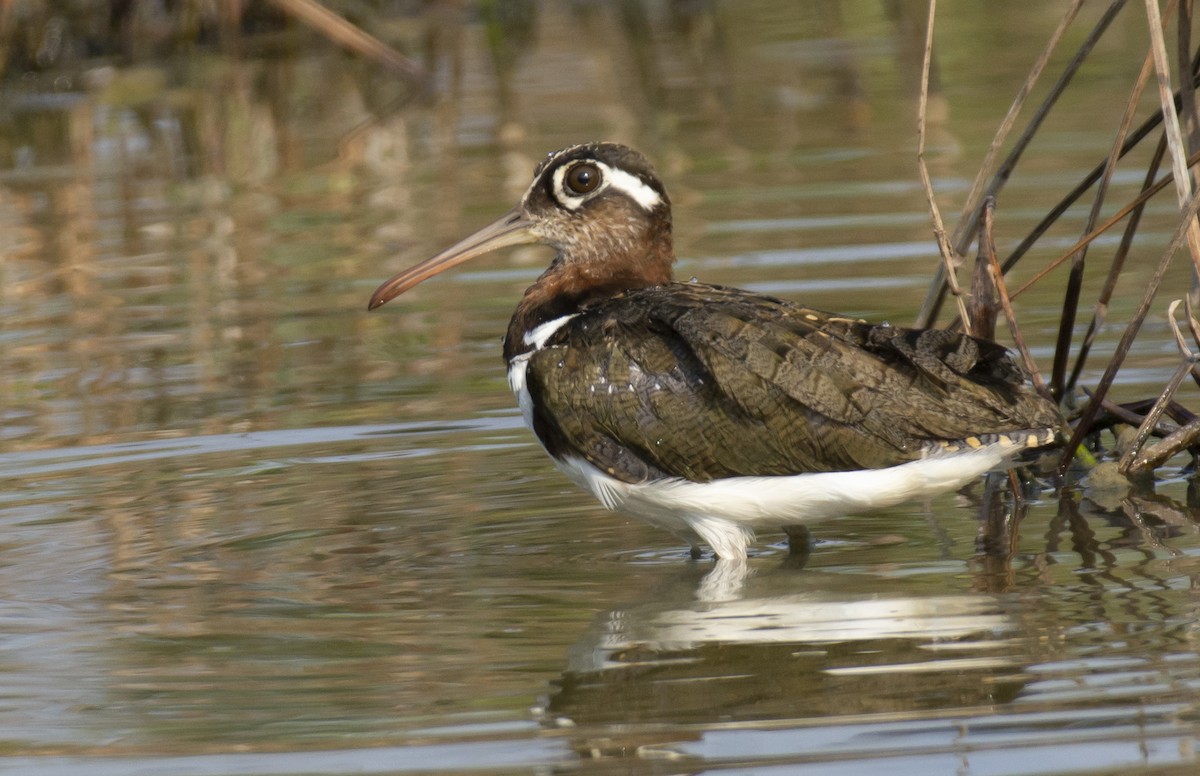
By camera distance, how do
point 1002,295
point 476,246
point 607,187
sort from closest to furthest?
1. point 1002,295
2. point 607,187
3. point 476,246

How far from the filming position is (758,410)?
650cm

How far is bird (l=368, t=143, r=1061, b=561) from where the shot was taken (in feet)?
21.0

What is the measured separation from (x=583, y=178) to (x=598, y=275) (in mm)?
375

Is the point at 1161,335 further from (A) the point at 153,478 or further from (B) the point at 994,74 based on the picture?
(B) the point at 994,74

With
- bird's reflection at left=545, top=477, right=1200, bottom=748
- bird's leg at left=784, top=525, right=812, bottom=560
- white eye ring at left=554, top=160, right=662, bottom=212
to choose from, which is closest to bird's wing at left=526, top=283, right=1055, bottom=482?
bird's reflection at left=545, top=477, right=1200, bottom=748

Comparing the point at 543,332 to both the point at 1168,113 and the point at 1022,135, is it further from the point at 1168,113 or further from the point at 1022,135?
the point at 1168,113

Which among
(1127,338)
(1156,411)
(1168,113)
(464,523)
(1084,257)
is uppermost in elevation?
(1168,113)

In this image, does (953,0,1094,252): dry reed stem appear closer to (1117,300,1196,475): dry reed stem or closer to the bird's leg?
(1117,300,1196,475): dry reed stem

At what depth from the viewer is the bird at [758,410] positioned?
640 centimetres

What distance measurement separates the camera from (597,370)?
264 inches

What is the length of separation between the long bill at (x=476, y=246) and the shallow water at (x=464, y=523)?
2.61ft

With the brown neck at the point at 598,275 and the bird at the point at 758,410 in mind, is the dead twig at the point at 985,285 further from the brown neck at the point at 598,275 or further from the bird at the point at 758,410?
the brown neck at the point at 598,275

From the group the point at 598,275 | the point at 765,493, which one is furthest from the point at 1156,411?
the point at 598,275

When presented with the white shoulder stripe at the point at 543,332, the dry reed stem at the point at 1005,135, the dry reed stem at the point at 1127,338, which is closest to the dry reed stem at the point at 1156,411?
the dry reed stem at the point at 1127,338
